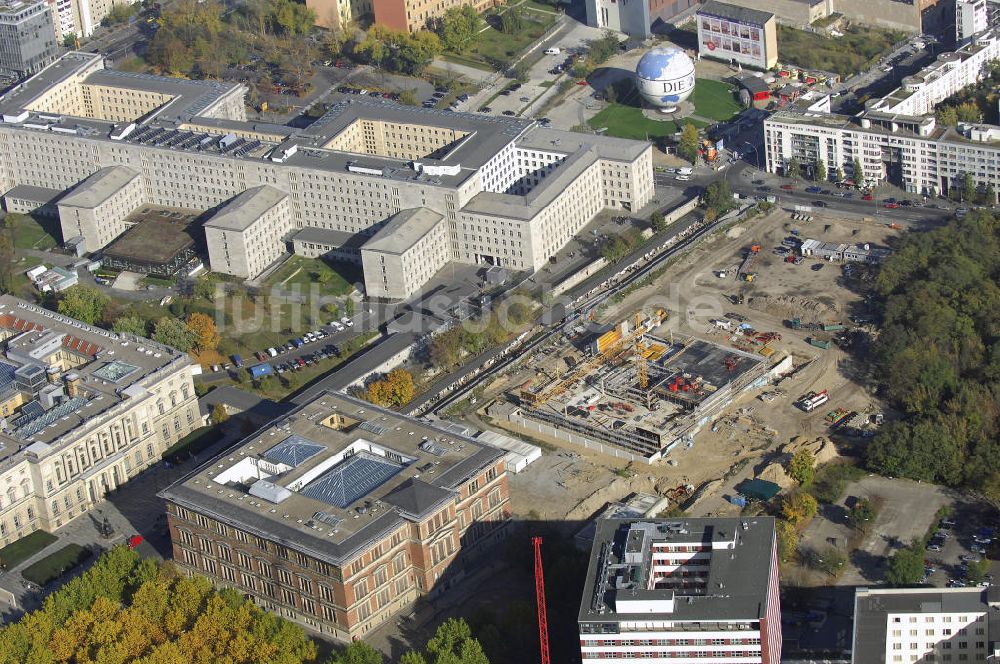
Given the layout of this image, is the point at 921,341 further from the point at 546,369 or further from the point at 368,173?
the point at 368,173

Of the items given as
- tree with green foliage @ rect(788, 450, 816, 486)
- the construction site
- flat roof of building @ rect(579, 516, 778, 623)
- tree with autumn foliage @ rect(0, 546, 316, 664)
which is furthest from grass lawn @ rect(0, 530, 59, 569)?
tree with green foliage @ rect(788, 450, 816, 486)

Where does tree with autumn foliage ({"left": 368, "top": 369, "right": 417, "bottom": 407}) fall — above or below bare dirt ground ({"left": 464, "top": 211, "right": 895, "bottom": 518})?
above

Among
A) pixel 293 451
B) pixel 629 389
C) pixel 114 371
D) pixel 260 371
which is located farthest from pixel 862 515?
pixel 114 371

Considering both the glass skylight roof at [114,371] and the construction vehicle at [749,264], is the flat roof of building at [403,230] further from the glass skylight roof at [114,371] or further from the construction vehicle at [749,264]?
the construction vehicle at [749,264]

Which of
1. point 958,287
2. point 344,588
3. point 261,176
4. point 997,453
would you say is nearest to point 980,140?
point 958,287

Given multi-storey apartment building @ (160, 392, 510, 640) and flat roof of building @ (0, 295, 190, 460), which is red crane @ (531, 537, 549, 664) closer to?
multi-storey apartment building @ (160, 392, 510, 640)

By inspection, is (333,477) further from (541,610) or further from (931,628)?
(931,628)
